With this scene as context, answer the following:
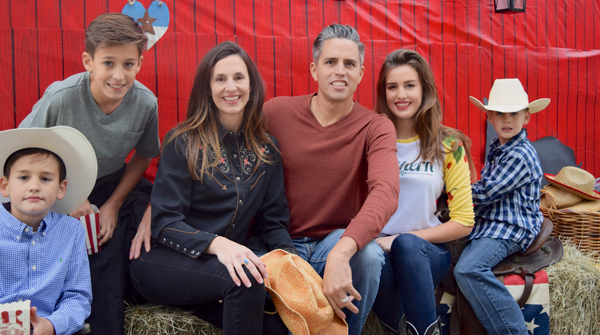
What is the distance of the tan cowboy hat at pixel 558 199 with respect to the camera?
10.3 ft

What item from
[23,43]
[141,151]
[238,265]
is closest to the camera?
[238,265]

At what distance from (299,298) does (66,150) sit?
3.56 ft

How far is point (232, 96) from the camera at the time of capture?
2066 millimetres

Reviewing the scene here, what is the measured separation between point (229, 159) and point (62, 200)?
2.33ft

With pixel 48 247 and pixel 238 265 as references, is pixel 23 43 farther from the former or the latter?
pixel 238 265

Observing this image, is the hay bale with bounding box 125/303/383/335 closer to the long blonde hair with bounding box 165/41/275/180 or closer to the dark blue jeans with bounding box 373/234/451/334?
the long blonde hair with bounding box 165/41/275/180

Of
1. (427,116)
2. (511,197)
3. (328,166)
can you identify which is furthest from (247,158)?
(511,197)

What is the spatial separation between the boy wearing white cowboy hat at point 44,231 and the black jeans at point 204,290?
236 mm

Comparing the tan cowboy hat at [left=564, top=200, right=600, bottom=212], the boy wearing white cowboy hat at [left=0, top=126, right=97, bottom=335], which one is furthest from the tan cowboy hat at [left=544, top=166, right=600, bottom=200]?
the boy wearing white cowboy hat at [left=0, top=126, right=97, bottom=335]

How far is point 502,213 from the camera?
249cm

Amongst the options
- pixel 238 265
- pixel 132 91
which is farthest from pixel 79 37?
pixel 238 265

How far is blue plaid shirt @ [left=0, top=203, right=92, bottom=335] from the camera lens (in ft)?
5.21

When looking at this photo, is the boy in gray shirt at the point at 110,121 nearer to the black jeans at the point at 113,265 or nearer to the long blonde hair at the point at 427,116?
the black jeans at the point at 113,265

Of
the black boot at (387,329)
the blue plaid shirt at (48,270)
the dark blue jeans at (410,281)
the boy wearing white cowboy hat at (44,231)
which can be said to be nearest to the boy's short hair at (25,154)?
the boy wearing white cowboy hat at (44,231)
